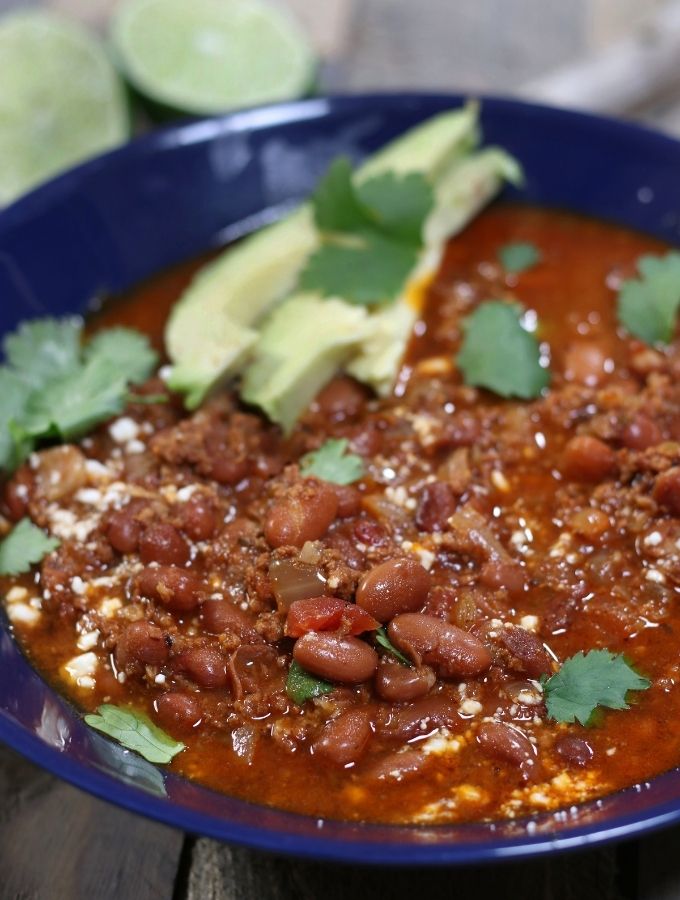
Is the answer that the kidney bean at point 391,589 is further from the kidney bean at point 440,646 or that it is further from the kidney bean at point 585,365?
the kidney bean at point 585,365

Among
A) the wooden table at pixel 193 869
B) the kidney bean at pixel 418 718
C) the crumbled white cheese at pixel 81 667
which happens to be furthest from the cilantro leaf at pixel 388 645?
the crumbled white cheese at pixel 81 667

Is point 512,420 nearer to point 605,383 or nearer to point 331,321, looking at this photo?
point 605,383

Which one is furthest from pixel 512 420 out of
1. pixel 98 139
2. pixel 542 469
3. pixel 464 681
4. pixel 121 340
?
pixel 98 139

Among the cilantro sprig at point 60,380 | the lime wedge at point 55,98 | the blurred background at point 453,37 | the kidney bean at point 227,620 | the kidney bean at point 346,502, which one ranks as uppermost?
the lime wedge at point 55,98

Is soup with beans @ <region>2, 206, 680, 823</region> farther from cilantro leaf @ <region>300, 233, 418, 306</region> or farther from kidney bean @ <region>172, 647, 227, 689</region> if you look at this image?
cilantro leaf @ <region>300, 233, 418, 306</region>

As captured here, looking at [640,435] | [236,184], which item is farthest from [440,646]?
[236,184]

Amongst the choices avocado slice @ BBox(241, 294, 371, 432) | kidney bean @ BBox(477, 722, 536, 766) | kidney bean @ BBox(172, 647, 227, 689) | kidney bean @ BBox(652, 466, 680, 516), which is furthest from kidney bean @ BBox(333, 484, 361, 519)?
kidney bean @ BBox(652, 466, 680, 516)
